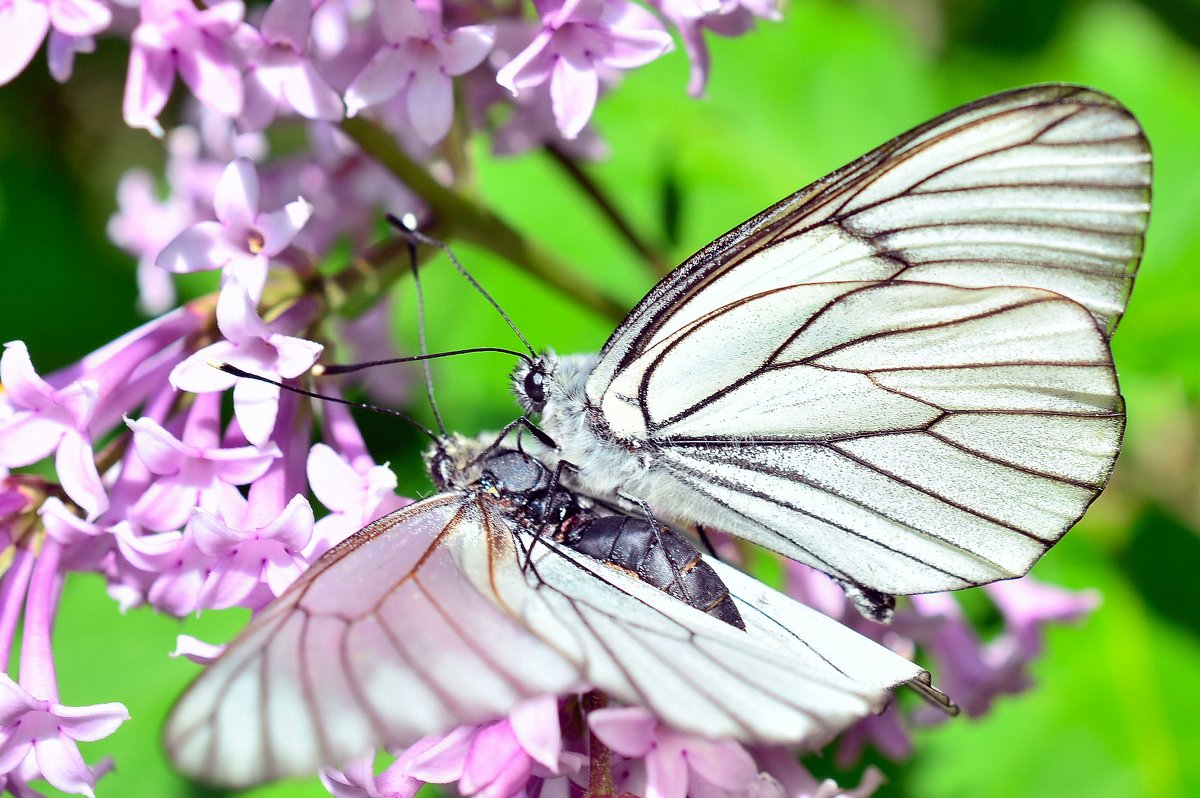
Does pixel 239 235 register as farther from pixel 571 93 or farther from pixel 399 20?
pixel 571 93

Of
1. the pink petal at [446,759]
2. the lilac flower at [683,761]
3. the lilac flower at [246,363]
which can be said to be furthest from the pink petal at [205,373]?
the lilac flower at [683,761]

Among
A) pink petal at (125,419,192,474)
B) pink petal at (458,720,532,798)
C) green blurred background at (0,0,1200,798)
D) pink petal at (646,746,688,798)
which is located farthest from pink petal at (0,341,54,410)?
green blurred background at (0,0,1200,798)

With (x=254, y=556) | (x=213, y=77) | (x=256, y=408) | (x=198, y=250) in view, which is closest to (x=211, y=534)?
(x=254, y=556)

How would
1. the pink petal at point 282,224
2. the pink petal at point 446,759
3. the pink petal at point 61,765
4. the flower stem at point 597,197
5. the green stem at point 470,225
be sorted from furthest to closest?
the flower stem at point 597,197
the green stem at point 470,225
the pink petal at point 282,224
the pink petal at point 61,765
the pink petal at point 446,759

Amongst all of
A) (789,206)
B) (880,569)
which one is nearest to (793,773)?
(880,569)

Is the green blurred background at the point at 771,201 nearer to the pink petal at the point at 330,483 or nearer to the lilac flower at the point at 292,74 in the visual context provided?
the lilac flower at the point at 292,74

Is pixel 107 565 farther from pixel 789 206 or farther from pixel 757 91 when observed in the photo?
pixel 757 91
